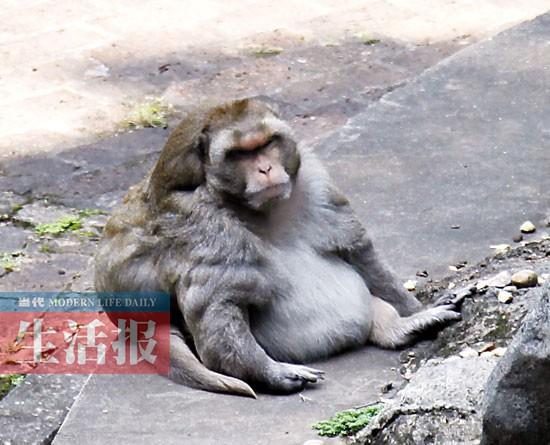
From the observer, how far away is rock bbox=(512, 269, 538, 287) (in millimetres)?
5824

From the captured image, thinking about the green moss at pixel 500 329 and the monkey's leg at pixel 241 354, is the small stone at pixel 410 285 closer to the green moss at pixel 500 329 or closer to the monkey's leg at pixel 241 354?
the green moss at pixel 500 329

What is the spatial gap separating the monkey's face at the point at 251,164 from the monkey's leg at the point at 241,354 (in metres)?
0.47

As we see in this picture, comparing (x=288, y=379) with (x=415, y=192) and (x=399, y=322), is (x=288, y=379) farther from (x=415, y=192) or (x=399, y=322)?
(x=415, y=192)

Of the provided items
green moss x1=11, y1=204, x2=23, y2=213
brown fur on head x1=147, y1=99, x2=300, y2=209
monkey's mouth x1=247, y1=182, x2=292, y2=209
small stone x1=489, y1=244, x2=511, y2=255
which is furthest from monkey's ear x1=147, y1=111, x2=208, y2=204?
green moss x1=11, y1=204, x2=23, y2=213

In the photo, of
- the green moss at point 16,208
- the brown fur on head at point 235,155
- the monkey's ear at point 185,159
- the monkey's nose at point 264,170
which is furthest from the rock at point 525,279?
the green moss at point 16,208

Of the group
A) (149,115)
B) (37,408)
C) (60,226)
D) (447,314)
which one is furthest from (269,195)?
(149,115)

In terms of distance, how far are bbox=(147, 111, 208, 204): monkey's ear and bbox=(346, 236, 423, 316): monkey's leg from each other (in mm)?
865

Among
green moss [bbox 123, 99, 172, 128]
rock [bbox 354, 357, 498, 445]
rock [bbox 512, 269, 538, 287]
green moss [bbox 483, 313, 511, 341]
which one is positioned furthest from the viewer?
green moss [bbox 123, 99, 172, 128]

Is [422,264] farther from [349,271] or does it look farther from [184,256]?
[184,256]

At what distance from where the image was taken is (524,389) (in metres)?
3.55

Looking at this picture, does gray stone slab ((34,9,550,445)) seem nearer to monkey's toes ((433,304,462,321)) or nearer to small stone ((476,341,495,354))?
monkey's toes ((433,304,462,321))

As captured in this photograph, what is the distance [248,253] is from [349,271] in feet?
2.04

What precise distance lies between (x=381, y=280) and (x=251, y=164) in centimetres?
93

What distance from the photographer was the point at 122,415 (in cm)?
547
